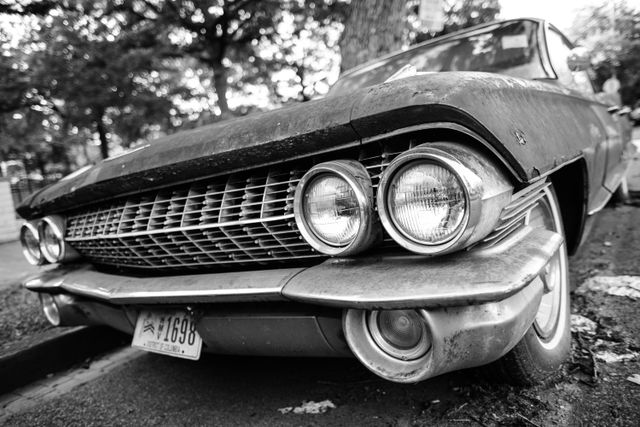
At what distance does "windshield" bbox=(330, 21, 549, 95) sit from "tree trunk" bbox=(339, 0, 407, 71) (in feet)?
8.14

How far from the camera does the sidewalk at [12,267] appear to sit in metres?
4.57

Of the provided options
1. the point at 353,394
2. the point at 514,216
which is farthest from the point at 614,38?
the point at 353,394

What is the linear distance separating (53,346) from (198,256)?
1597mm

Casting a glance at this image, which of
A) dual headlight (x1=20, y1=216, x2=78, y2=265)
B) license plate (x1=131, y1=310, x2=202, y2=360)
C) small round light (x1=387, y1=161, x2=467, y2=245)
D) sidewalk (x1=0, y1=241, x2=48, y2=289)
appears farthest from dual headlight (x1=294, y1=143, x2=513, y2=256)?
sidewalk (x1=0, y1=241, x2=48, y2=289)

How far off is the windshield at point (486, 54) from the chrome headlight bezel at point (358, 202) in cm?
177

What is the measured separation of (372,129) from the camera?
1.34 meters

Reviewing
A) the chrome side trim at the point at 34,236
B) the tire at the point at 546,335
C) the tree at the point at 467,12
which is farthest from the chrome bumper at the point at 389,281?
the tree at the point at 467,12

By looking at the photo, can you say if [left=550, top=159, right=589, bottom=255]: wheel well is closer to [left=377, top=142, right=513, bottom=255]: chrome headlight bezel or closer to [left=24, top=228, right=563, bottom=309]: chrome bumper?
[left=24, top=228, right=563, bottom=309]: chrome bumper

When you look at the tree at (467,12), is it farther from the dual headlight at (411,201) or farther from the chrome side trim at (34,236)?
the dual headlight at (411,201)

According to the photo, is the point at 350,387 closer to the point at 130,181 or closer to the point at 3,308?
the point at 130,181

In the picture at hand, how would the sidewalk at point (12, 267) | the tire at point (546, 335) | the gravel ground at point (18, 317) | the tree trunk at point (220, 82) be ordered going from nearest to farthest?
the tire at point (546, 335), the gravel ground at point (18, 317), the sidewalk at point (12, 267), the tree trunk at point (220, 82)

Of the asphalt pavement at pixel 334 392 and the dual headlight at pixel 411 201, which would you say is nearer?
the dual headlight at pixel 411 201

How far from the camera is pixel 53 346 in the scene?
2764 mm

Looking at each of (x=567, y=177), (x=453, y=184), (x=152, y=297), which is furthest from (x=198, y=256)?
(x=567, y=177)
